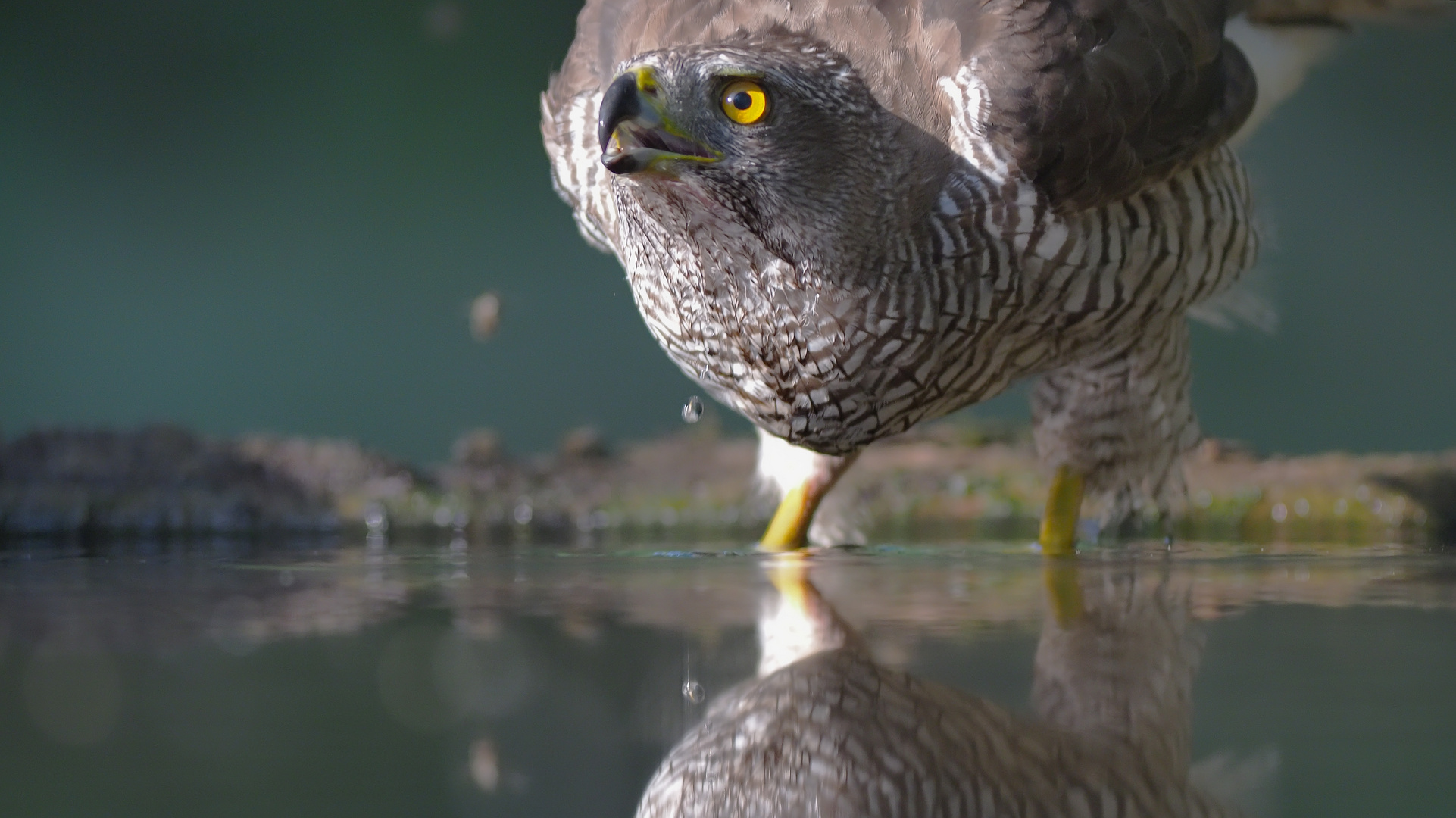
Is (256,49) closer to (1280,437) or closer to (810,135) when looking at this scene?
(810,135)

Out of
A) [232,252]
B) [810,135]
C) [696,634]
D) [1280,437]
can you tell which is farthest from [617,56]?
[1280,437]

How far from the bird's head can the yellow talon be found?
56.0 inches

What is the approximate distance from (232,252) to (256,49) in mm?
1026

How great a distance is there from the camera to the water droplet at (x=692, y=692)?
43.8 inches

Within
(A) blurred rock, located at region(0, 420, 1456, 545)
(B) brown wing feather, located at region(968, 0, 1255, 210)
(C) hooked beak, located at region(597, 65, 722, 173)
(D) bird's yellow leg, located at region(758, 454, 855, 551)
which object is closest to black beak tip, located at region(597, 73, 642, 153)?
(C) hooked beak, located at region(597, 65, 722, 173)

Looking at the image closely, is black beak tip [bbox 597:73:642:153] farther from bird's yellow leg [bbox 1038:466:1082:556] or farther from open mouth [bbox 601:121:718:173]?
bird's yellow leg [bbox 1038:466:1082:556]

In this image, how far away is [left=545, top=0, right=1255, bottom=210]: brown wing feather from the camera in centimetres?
214

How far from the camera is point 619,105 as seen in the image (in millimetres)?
1797

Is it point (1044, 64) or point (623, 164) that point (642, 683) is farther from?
point (1044, 64)

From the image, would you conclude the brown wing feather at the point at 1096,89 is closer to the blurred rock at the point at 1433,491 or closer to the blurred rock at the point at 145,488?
the blurred rock at the point at 1433,491

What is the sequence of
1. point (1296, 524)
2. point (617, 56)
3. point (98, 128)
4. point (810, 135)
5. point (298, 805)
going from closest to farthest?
point (298, 805) → point (810, 135) → point (617, 56) → point (1296, 524) → point (98, 128)

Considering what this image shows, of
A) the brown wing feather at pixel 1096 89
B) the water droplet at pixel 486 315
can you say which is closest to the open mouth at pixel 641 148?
the brown wing feather at pixel 1096 89

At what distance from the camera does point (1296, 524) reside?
4457 mm

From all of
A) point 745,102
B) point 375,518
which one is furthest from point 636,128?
point 375,518
